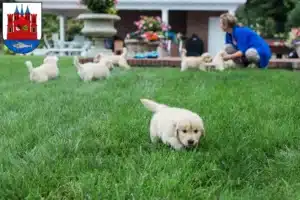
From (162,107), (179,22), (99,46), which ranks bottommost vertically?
(162,107)

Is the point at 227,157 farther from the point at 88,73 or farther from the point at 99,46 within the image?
the point at 99,46

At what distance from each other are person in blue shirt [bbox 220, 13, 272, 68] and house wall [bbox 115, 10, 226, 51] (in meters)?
13.0

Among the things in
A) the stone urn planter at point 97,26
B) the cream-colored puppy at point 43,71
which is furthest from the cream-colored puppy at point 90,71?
the stone urn planter at point 97,26

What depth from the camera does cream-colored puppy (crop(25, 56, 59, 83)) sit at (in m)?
5.46

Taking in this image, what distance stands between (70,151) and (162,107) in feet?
2.13

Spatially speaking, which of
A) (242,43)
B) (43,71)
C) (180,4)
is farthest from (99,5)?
(180,4)

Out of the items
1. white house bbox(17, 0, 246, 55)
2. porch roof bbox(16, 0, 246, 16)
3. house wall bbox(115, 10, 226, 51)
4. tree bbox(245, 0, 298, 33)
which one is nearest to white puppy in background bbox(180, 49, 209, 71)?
white house bbox(17, 0, 246, 55)

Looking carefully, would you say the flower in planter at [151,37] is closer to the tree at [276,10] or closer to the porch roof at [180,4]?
the porch roof at [180,4]

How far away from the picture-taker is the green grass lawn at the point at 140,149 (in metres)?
1.70

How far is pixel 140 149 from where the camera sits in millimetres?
2250

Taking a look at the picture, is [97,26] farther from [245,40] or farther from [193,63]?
[245,40]

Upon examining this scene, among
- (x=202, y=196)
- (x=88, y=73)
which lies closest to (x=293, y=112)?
(x=202, y=196)

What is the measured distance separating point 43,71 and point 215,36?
14473 millimetres

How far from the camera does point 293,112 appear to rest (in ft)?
10.5
